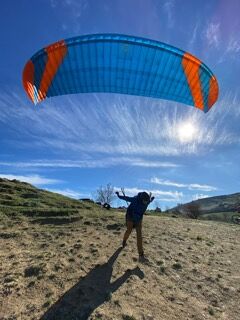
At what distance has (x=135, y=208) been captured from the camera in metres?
13.1

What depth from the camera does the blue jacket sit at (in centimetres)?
1303

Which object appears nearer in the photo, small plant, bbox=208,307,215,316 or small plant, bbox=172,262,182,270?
small plant, bbox=208,307,215,316

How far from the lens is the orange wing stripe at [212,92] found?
1758 centimetres

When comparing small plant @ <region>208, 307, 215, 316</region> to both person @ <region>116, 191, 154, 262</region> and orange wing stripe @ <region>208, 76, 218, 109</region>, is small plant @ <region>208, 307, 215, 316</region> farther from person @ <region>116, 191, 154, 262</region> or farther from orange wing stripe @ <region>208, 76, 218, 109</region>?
orange wing stripe @ <region>208, 76, 218, 109</region>

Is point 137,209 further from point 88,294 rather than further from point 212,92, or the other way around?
point 212,92

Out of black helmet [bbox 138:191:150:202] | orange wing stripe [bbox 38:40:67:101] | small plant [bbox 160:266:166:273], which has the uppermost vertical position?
orange wing stripe [bbox 38:40:67:101]

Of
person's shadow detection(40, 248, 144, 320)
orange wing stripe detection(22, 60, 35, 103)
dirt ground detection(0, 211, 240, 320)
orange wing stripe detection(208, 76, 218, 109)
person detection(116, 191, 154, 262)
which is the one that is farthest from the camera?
orange wing stripe detection(208, 76, 218, 109)

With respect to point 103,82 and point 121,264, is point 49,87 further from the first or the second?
point 121,264

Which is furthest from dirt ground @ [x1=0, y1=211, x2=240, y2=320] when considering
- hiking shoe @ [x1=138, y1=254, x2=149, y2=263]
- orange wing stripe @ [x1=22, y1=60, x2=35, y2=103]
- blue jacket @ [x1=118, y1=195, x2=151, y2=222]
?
orange wing stripe @ [x1=22, y1=60, x2=35, y2=103]

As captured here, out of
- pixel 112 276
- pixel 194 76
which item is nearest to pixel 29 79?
pixel 194 76

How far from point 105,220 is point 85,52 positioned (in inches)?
352

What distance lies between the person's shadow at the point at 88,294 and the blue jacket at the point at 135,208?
190 centimetres

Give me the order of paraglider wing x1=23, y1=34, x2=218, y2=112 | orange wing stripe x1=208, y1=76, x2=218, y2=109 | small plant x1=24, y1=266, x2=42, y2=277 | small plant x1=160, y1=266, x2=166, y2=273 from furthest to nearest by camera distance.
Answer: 1. orange wing stripe x1=208, y1=76, x2=218, y2=109
2. paraglider wing x1=23, y1=34, x2=218, y2=112
3. small plant x1=160, y1=266, x2=166, y2=273
4. small plant x1=24, y1=266, x2=42, y2=277

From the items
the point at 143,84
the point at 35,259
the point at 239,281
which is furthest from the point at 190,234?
the point at 35,259
